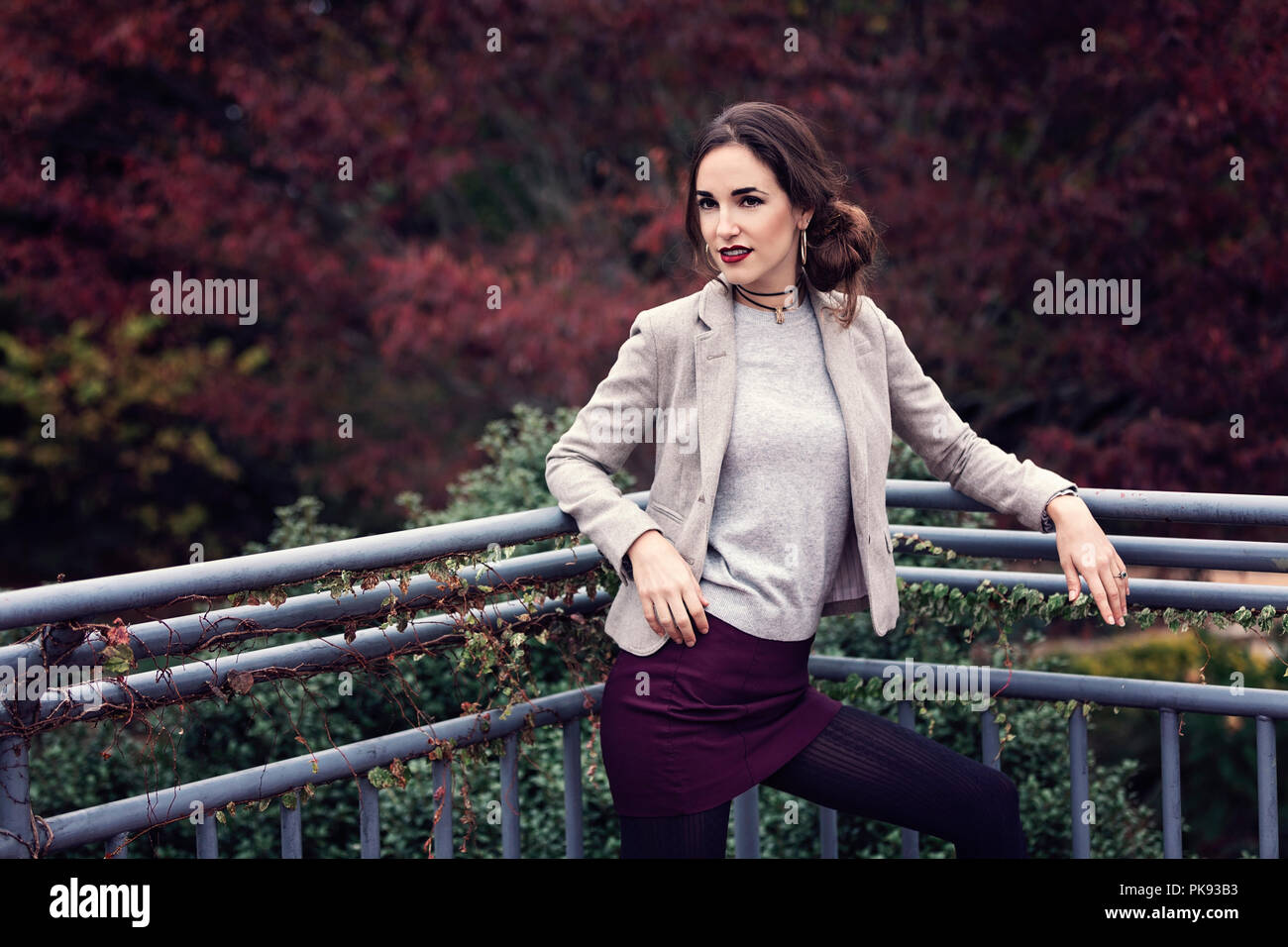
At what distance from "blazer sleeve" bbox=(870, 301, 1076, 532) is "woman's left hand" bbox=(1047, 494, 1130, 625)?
0.08 m

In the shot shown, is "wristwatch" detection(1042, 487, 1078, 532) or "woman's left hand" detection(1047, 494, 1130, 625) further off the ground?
"wristwatch" detection(1042, 487, 1078, 532)

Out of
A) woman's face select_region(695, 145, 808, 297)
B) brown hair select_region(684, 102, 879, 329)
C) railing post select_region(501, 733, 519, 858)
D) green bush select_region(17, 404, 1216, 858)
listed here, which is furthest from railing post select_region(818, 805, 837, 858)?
woman's face select_region(695, 145, 808, 297)

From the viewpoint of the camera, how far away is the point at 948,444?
2.56 m

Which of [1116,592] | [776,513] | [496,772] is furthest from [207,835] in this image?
[496,772]

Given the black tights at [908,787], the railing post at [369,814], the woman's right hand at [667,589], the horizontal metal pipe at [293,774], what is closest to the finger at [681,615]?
the woman's right hand at [667,589]

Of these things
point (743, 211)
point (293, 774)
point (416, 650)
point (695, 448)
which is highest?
point (743, 211)

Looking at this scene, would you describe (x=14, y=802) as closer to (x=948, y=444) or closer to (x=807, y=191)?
(x=807, y=191)

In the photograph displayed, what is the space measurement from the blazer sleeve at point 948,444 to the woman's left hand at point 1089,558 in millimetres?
80

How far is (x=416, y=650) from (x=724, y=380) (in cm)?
72

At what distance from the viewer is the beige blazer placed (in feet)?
7.47

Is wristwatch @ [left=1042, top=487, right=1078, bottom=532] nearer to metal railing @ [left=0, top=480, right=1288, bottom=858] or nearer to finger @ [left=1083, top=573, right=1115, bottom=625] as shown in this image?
metal railing @ [left=0, top=480, right=1288, bottom=858]
